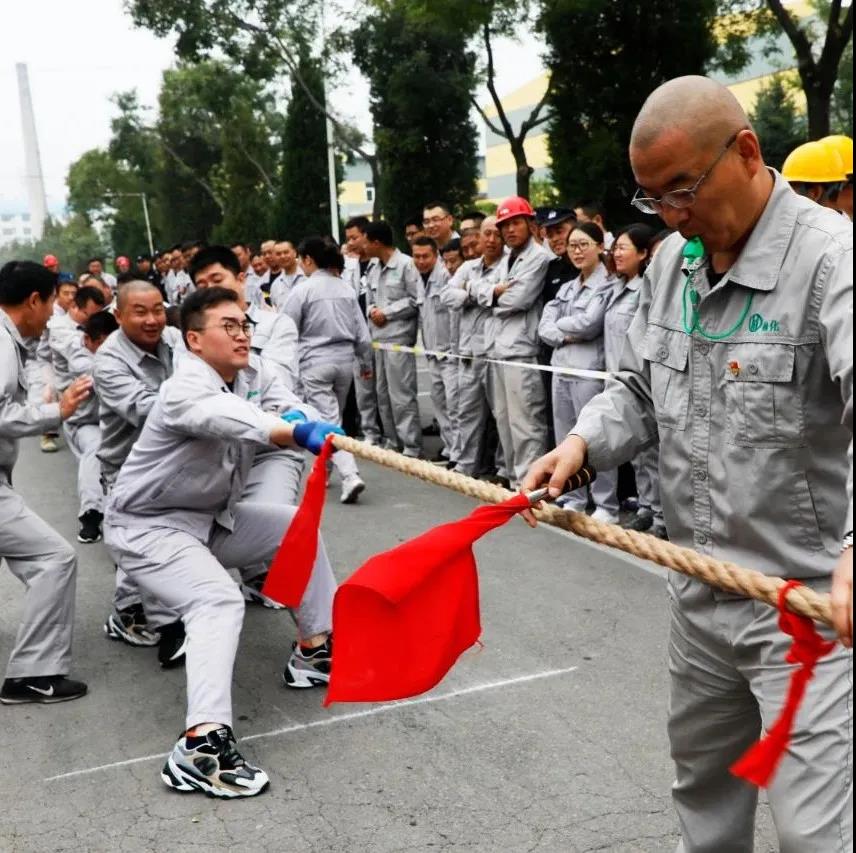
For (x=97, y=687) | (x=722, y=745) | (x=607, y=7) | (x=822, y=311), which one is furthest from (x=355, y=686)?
(x=607, y=7)

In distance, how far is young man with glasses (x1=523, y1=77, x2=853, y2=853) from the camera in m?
2.10

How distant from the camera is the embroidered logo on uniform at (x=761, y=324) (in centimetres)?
214

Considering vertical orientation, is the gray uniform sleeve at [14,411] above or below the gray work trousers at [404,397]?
above

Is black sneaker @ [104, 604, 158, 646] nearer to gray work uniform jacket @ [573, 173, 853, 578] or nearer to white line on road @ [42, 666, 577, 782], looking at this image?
white line on road @ [42, 666, 577, 782]

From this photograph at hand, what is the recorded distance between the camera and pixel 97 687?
471cm

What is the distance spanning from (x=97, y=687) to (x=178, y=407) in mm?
1382

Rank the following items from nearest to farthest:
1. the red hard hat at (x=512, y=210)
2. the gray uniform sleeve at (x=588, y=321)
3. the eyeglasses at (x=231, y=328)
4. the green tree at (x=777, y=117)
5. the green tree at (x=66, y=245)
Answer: the eyeglasses at (x=231, y=328), the gray uniform sleeve at (x=588, y=321), the red hard hat at (x=512, y=210), the green tree at (x=777, y=117), the green tree at (x=66, y=245)

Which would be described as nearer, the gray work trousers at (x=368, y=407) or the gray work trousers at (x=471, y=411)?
the gray work trousers at (x=471, y=411)

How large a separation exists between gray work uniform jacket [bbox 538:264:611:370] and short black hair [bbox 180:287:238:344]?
3.00 m

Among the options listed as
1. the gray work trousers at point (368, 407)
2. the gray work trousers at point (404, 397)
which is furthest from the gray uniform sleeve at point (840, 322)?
the gray work trousers at point (368, 407)

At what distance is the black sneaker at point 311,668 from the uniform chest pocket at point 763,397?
274 centimetres

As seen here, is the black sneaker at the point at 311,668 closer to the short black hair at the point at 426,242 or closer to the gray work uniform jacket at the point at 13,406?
the gray work uniform jacket at the point at 13,406

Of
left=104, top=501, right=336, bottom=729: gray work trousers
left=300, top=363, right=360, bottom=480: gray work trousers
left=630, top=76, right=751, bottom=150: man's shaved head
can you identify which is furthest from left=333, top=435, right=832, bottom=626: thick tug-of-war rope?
left=300, top=363, right=360, bottom=480: gray work trousers

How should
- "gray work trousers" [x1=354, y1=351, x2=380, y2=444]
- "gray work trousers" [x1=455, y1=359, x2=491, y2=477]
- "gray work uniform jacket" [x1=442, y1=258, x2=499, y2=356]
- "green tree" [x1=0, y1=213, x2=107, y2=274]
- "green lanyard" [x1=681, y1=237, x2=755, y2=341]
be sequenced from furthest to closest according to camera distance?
"green tree" [x1=0, y1=213, x2=107, y2=274]
"gray work trousers" [x1=354, y1=351, x2=380, y2=444]
"gray work trousers" [x1=455, y1=359, x2=491, y2=477]
"gray work uniform jacket" [x1=442, y1=258, x2=499, y2=356]
"green lanyard" [x1=681, y1=237, x2=755, y2=341]
